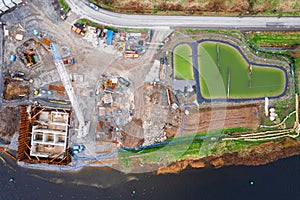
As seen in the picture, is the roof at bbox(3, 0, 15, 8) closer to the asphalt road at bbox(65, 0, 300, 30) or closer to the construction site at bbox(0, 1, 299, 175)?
the construction site at bbox(0, 1, 299, 175)

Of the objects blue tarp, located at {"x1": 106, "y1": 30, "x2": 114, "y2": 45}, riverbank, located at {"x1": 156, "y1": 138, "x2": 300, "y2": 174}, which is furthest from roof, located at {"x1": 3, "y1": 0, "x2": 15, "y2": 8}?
riverbank, located at {"x1": 156, "y1": 138, "x2": 300, "y2": 174}

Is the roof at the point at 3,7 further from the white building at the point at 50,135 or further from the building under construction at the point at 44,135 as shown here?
the white building at the point at 50,135

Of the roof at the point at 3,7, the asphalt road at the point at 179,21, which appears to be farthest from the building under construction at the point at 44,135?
the asphalt road at the point at 179,21

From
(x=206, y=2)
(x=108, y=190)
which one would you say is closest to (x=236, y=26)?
(x=206, y=2)

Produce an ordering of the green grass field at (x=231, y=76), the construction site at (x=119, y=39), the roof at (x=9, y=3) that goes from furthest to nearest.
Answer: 1. the green grass field at (x=231, y=76)
2. the construction site at (x=119, y=39)
3. the roof at (x=9, y=3)

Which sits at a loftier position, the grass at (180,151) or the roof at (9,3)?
the roof at (9,3)

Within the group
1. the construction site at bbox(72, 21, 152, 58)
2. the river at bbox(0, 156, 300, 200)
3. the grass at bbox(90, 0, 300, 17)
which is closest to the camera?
the construction site at bbox(72, 21, 152, 58)
